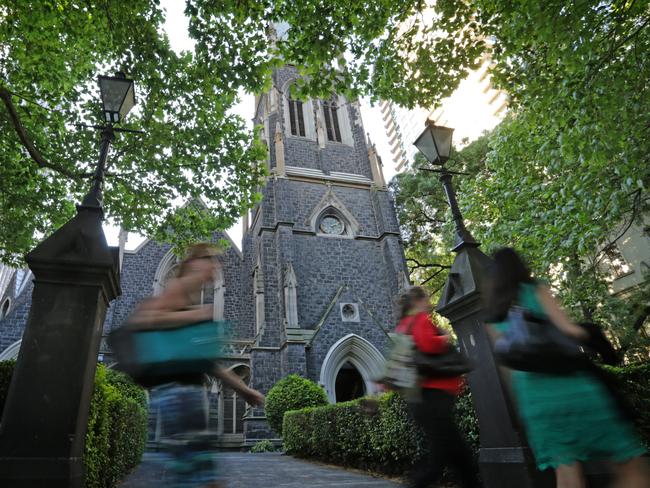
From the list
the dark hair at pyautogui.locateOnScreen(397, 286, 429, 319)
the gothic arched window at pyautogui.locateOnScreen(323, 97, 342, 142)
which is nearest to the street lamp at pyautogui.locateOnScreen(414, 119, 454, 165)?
A: the dark hair at pyautogui.locateOnScreen(397, 286, 429, 319)

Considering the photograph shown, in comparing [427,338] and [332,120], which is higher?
[332,120]

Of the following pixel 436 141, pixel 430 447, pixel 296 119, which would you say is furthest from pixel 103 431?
pixel 296 119

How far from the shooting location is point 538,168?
11.9 metres

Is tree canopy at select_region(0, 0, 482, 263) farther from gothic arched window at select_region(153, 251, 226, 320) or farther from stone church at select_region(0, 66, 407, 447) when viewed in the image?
gothic arched window at select_region(153, 251, 226, 320)

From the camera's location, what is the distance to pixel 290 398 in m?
13.3

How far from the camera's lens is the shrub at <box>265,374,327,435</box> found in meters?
13.2

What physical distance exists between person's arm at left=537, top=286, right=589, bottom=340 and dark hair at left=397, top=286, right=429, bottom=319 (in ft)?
3.61

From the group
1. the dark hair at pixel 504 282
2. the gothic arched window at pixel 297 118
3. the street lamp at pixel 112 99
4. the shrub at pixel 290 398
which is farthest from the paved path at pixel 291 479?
the gothic arched window at pixel 297 118

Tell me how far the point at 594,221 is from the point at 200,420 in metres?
8.82

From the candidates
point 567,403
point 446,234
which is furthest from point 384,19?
point 446,234

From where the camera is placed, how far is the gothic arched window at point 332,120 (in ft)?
79.6

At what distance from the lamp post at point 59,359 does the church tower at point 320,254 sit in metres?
12.1

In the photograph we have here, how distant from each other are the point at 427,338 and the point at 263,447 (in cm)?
1282

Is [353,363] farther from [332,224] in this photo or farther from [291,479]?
[291,479]
